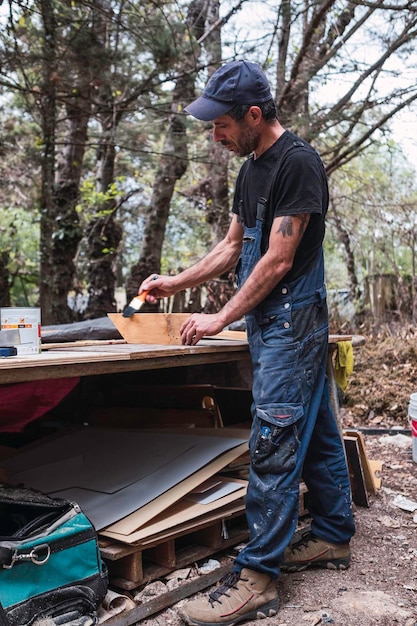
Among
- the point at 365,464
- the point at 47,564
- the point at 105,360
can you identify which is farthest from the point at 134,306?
the point at 365,464

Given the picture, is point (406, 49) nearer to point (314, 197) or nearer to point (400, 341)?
point (400, 341)

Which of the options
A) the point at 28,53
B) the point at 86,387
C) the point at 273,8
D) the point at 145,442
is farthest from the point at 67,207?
the point at 145,442

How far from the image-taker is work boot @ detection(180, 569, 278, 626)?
2.25m

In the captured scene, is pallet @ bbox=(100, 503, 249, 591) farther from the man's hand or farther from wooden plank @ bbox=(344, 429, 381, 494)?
wooden plank @ bbox=(344, 429, 381, 494)

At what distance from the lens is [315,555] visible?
277cm

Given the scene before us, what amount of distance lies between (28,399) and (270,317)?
1.36 m

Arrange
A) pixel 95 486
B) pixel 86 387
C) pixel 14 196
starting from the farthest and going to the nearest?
pixel 14 196 → pixel 86 387 → pixel 95 486

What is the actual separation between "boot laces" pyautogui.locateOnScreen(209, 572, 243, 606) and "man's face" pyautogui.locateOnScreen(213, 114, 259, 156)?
5.97 ft

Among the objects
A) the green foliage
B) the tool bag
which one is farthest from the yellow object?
the green foliage

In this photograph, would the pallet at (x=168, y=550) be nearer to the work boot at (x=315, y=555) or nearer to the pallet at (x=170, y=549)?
the pallet at (x=170, y=549)

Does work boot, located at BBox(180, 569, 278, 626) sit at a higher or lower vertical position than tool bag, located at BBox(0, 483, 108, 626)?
lower

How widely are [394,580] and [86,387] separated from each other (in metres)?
2.38

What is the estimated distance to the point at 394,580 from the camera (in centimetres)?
264

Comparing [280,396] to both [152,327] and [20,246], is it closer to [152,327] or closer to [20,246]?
[152,327]
